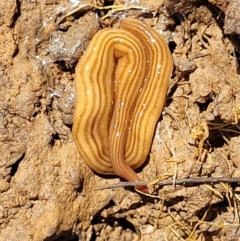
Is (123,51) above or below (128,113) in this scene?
above

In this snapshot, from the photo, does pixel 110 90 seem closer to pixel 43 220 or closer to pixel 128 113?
pixel 128 113

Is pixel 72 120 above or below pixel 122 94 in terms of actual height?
below

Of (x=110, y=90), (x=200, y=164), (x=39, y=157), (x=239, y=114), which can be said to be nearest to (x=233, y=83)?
(x=239, y=114)

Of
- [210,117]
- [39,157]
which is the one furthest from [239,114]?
[39,157]

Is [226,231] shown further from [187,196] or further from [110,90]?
[110,90]

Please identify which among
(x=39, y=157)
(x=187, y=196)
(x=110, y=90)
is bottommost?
(x=187, y=196)

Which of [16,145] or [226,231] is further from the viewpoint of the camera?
[226,231]
